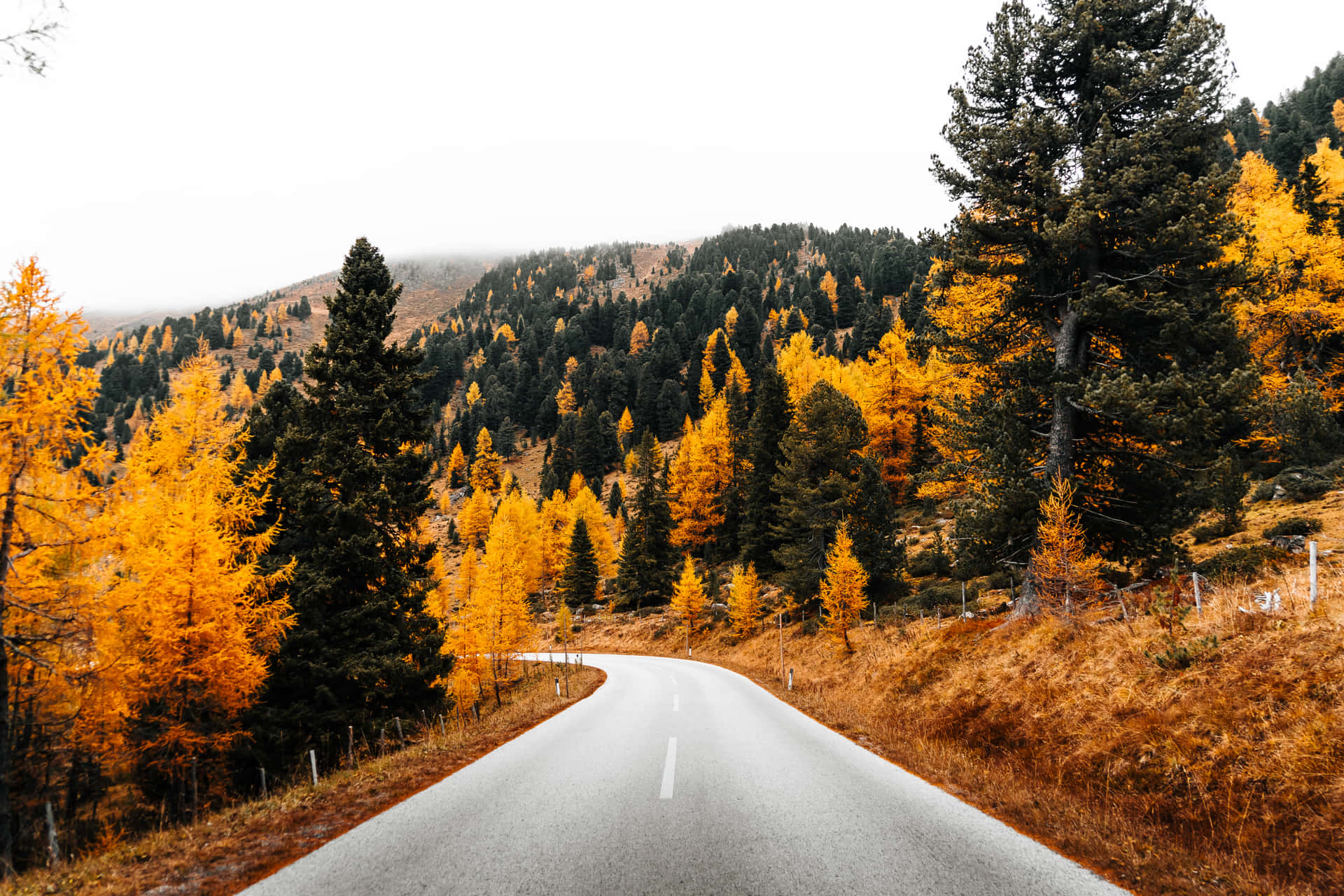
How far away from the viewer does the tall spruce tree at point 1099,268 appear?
1089 centimetres

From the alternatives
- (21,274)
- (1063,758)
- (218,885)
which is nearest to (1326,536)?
(1063,758)

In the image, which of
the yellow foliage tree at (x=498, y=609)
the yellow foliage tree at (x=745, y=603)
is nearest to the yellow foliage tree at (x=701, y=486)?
the yellow foliage tree at (x=745, y=603)

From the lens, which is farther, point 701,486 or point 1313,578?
point 701,486

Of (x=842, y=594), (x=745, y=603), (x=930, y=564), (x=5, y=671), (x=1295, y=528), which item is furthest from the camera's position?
(x=745, y=603)

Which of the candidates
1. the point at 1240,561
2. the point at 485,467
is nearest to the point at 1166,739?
the point at 1240,561

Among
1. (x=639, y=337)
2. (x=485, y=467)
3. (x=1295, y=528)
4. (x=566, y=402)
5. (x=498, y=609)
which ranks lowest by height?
(x=498, y=609)

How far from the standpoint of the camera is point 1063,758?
7.30m

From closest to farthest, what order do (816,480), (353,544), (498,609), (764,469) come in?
(353,544) → (498,609) → (816,480) → (764,469)

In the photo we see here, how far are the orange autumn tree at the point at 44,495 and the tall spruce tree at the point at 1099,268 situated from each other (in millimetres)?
18354

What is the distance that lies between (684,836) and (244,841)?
4.48 m

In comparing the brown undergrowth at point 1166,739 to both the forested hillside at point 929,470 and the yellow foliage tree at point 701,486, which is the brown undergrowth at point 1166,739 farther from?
the yellow foliage tree at point 701,486

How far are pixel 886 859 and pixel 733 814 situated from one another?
5.81ft

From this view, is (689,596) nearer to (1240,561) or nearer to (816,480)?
(816,480)

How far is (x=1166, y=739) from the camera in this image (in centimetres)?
630
